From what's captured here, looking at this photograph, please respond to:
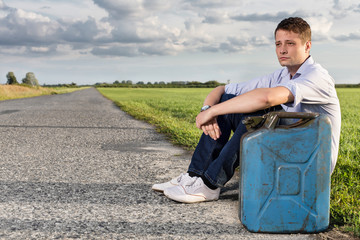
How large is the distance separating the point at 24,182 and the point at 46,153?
5.32 ft

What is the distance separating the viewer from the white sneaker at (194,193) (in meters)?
2.96

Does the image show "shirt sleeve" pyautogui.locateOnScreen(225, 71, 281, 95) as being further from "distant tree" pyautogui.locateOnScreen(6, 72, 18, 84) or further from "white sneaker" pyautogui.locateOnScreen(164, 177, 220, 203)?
"distant tree" pyautogui.locateOnScreen(6, 72, 18, 84)

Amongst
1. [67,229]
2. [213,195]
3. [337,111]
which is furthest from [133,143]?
[337,111]

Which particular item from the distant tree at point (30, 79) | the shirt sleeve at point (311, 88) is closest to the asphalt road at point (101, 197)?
the shirt sleeve at point (311, 88)

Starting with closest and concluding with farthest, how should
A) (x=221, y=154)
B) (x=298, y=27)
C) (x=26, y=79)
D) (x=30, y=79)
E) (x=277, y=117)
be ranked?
(x=277, y=117) → (x=298, y=27) → (x=221, y=154) → (x=26, y=79) → (x=30, y=79)

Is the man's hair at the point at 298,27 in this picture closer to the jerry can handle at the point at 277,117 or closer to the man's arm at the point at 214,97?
the jerry can handle at the point at 277,117

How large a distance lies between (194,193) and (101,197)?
2.71ft

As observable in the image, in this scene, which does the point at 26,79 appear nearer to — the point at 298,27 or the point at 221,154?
the point at 221,154

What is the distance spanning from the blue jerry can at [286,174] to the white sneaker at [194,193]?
58 cm

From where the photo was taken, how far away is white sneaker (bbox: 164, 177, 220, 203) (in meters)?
2.96

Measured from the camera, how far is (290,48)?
2.70m

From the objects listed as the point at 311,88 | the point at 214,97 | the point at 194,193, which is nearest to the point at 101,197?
the point at 194,193

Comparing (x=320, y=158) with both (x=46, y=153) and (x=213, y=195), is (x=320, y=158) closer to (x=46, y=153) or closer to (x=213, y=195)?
(x=213, y=195)

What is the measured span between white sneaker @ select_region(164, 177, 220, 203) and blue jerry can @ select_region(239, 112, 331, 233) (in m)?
0.58
